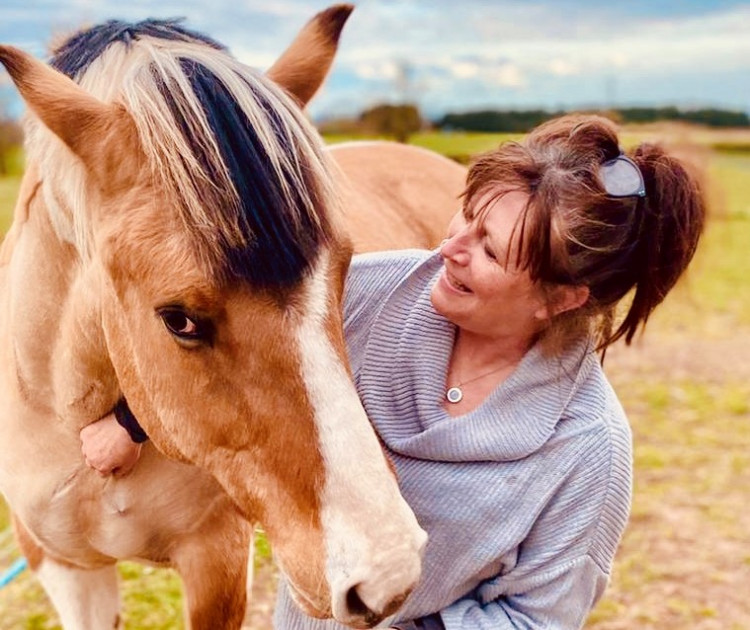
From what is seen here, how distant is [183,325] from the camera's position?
155 cm

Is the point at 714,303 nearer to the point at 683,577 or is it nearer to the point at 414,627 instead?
the point at 683,577

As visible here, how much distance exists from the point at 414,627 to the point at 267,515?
2.15 ft

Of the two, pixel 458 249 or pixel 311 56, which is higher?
pixel 311 56

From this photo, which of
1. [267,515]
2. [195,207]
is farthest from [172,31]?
[267,515]

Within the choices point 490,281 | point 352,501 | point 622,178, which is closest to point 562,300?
point 490,281

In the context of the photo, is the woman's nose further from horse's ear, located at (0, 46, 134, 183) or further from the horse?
horse's ear, located at (0, 46, 134, 183)

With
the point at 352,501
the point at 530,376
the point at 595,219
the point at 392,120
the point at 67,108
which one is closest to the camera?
the point at 352,501

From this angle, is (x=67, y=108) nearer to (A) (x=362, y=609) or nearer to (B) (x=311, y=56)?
(B) (x=311, y=56)

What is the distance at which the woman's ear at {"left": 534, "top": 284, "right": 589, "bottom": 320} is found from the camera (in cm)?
184

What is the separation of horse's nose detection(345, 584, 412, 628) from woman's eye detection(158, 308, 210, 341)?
1.65ft

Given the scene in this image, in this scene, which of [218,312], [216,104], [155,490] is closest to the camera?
[218,312]

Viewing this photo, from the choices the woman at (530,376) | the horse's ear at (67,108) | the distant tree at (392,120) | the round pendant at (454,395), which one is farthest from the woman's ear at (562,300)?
the distant tree at (392,120)

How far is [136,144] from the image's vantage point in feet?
5.27

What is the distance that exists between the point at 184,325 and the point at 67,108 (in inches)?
17.7
